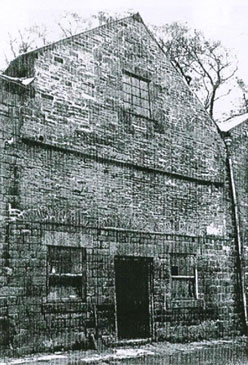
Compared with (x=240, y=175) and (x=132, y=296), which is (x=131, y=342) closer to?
(x=132, y=296)

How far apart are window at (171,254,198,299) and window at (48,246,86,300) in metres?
3.02

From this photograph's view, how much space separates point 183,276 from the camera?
1428cm

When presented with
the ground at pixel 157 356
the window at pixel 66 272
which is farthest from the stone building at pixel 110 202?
the ground at pixel 157 356

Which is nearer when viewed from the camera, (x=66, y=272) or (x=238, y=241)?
(x=66, y=272)

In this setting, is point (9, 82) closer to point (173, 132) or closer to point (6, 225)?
point (6, 225)

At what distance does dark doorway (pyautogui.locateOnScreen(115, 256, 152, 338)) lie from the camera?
12930mm

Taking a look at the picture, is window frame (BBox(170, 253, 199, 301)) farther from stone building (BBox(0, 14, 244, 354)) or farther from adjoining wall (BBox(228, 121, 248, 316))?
adjoining wall (BBox(228, 121, 248, 316))

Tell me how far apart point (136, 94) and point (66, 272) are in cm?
550

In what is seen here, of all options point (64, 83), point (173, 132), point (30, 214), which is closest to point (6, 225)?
point (30, 214)

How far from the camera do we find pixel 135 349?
12281 mm

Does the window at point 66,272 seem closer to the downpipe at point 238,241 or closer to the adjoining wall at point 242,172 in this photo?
the downpipe at point 238,241

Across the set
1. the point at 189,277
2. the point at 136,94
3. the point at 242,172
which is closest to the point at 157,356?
the point at 189,277

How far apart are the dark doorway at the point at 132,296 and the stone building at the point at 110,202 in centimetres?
3

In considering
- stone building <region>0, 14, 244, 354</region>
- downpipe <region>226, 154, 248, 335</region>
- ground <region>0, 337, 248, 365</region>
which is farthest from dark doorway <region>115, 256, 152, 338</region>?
downpipe <region>226, 154, 248, 335</region>
